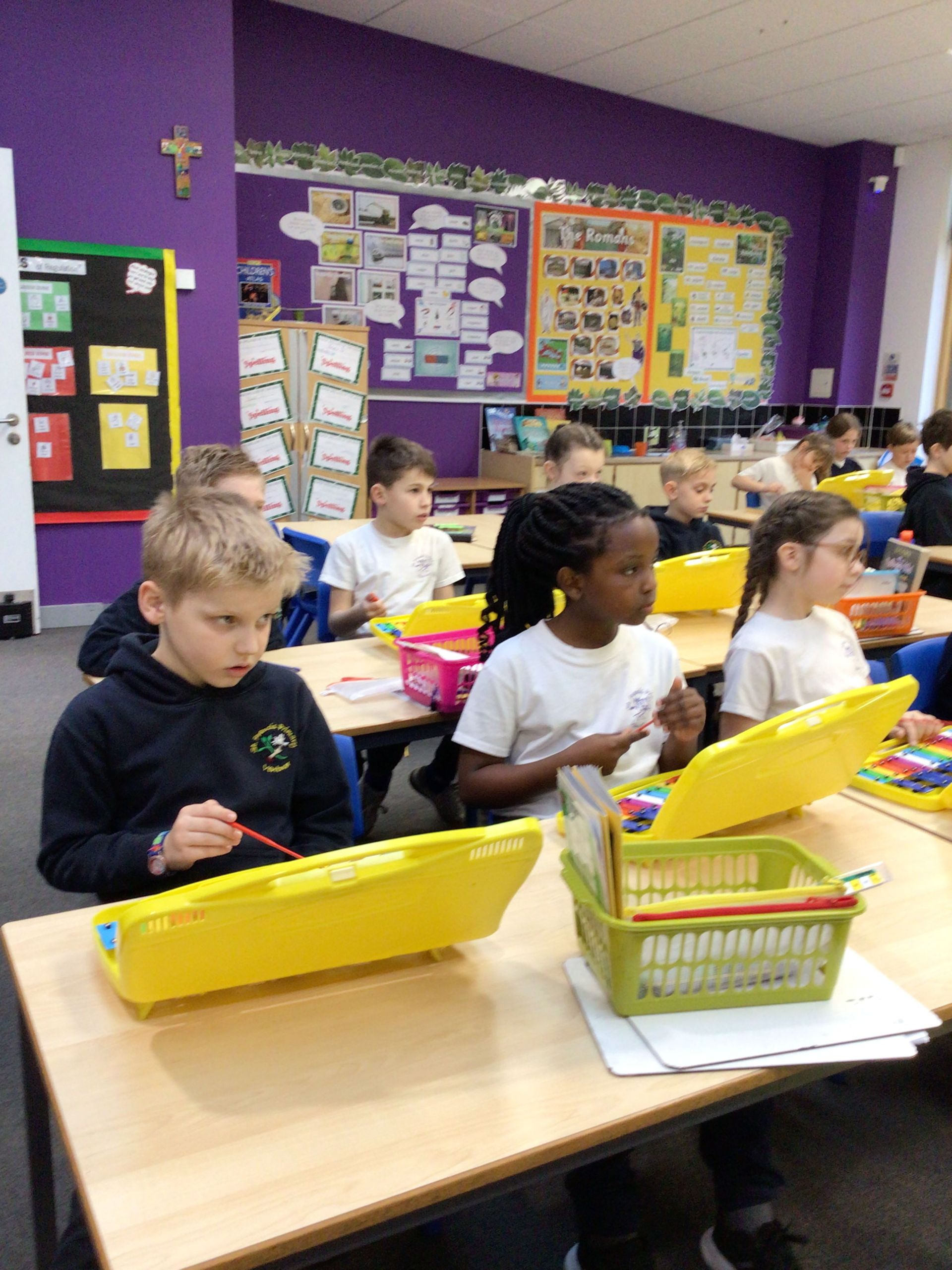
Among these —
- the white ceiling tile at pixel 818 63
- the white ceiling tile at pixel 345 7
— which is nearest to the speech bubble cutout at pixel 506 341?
the white ceiling tile at pixel 818 63

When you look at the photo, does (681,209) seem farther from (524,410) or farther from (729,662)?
(729,662)

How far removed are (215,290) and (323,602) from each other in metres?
2.56

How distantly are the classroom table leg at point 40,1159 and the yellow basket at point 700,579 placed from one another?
6.77 ft

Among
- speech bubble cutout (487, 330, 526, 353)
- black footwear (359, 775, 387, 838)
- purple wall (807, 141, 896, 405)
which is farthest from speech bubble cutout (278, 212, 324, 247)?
purple wall (807, 141, 896, 405)

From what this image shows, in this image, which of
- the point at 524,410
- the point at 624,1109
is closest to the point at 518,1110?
the point at 624,1109

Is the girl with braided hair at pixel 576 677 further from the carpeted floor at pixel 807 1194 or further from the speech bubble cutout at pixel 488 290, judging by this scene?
the speech bubble cutout at pixel 488 290

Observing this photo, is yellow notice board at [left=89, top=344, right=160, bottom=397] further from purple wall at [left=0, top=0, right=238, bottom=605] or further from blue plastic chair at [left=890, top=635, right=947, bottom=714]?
blue plastic chair at [left=890, top=635, right=947, bottom=714]

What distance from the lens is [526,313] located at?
664 centimetres

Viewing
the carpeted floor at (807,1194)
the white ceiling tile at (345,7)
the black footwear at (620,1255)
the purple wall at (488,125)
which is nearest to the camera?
the black footwear at (620,1255)

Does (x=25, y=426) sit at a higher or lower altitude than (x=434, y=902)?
higher

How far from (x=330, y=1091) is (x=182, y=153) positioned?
4793 millimetres

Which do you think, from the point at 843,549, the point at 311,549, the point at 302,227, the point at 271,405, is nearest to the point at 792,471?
the point at 311,549

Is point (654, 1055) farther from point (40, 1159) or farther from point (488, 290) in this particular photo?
point (488, 290)

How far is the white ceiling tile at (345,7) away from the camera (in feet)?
17.1
